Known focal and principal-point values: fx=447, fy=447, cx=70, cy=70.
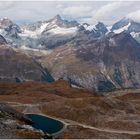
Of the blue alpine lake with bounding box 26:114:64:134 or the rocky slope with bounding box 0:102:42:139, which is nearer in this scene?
the rocky slope with bounding box 0:102:42:139

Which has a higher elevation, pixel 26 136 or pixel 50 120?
pixel 26 136

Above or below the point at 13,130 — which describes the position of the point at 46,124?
below

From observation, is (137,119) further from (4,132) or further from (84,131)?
(4,132)

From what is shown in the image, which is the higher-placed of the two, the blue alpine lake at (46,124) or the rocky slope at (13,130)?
the rocky slope at (13,130)

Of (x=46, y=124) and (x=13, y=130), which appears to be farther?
(x=46, y=124)

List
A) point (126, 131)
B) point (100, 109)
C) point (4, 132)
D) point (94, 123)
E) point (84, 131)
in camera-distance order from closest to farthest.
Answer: point (4, 132) < point (84, 131) < point (126, 131) < point (94, 123) < point (100, 109)

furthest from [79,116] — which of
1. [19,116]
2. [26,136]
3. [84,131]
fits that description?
[26,136]

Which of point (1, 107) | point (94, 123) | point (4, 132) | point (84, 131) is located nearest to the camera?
point (4, 132)

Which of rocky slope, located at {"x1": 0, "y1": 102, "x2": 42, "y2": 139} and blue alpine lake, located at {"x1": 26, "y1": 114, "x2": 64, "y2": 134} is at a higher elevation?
rocky slope, located at {"x1": 0, "y1": 102, "x2": 42, "y2": 139}
